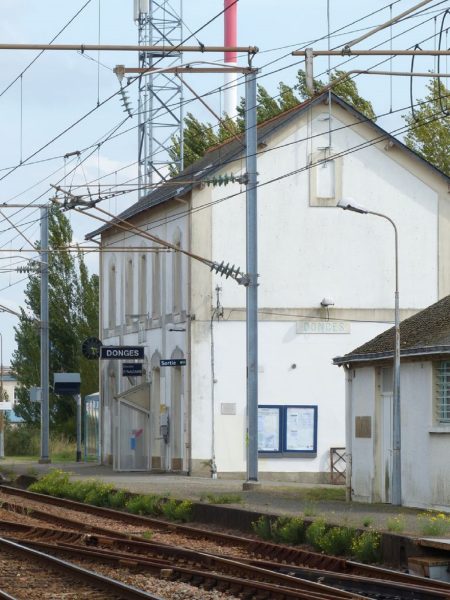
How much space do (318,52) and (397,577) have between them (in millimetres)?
7770

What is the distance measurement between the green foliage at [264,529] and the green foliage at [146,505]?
505 cm

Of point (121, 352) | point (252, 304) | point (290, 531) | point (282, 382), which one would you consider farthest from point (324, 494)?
point (121, 352)

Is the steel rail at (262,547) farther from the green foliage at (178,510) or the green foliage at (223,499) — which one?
the green foliage at (223,499)

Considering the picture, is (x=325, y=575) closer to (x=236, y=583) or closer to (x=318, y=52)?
(x=236, y=583)

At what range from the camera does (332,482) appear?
37375 mm

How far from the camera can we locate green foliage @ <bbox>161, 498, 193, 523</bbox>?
2464cm

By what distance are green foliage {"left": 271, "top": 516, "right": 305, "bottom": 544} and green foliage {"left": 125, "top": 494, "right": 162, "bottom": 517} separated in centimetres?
585

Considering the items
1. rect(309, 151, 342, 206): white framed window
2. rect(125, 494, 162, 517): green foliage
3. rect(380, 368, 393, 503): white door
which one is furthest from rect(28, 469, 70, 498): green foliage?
rect(309, 151, 342, 206): white framed window

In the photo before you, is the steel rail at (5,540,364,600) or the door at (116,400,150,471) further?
the door at (116,400,150,471)

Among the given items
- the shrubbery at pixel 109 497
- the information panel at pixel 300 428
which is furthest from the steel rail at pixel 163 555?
the information panel at pixel 300 428

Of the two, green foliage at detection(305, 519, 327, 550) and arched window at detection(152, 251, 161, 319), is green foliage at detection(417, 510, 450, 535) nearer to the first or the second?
green foliage at detection(305, 519, 327, 550)

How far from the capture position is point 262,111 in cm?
6138

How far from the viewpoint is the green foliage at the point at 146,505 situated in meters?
26.1

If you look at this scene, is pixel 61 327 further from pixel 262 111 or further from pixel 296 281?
pixel 296 281
